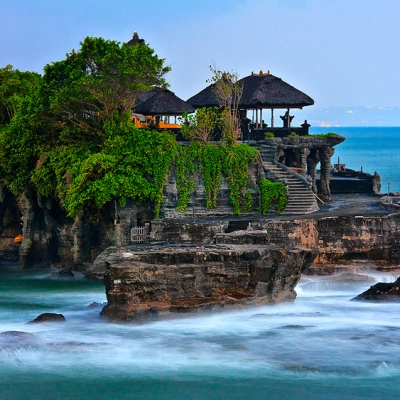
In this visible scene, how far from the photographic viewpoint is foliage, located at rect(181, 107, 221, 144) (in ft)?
162

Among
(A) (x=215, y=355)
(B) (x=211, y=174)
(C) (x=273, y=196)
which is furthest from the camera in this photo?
(C) (x=273, y=196)

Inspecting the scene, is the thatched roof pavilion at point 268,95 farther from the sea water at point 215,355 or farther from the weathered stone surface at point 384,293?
the sea water at point 215,355

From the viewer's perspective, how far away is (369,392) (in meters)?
29.7

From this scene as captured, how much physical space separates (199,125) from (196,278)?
14393 mm

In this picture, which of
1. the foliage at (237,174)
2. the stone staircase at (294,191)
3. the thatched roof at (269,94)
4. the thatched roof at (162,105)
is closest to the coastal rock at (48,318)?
the foliage at (237,174)

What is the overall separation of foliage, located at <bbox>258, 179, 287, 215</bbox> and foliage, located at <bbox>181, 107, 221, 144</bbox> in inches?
148

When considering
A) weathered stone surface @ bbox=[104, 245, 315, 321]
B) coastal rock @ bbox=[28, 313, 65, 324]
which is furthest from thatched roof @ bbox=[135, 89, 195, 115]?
coastal rock @ bbox=[28, 313, 65, 324]

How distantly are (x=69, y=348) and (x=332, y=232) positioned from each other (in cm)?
1630

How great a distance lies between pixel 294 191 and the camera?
48.7 meters

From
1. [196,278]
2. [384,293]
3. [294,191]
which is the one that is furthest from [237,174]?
[196,278]

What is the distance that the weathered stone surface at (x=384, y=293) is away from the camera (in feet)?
131

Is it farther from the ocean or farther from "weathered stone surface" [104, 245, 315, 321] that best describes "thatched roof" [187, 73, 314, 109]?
"weathered stone surface" [104, 245, 315, 321]

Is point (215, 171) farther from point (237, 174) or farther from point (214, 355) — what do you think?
point (214, 355)

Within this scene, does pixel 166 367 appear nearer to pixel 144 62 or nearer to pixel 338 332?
pixel 338 332
